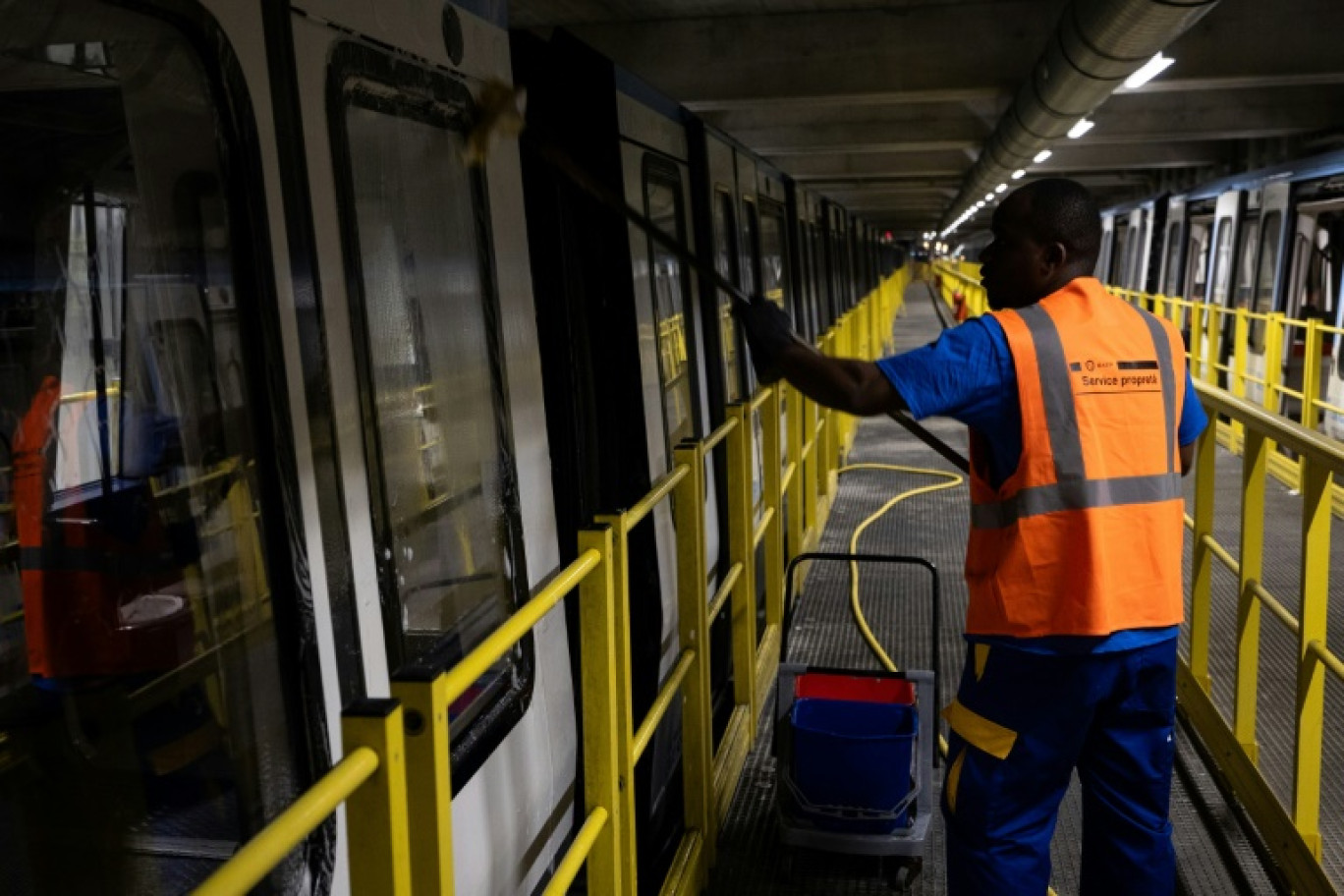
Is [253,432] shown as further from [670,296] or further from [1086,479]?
[670,296]

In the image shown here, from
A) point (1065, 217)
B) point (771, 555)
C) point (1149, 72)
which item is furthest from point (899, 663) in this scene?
point (1149, 72)

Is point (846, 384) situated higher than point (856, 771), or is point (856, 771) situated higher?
point (846, 384)

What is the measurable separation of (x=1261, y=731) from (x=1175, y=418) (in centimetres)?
220

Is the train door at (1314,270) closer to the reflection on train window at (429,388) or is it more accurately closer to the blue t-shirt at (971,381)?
the blue t-shirt at (971,381)

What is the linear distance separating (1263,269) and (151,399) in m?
12.7

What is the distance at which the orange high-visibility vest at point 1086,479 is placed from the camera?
2.51m

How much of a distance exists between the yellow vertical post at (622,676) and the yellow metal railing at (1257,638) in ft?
5.61

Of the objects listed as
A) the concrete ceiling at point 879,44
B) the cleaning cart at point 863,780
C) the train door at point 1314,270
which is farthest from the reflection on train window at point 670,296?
the train door at point 1314,270

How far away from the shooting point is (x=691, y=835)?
3379 mm

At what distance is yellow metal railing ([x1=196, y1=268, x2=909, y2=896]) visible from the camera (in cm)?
131

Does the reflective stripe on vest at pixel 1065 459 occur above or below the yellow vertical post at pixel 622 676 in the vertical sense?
above

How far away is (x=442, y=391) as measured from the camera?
242cm

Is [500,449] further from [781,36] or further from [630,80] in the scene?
[781,36]

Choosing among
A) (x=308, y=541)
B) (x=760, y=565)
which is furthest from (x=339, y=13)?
(x=760, y=565)
